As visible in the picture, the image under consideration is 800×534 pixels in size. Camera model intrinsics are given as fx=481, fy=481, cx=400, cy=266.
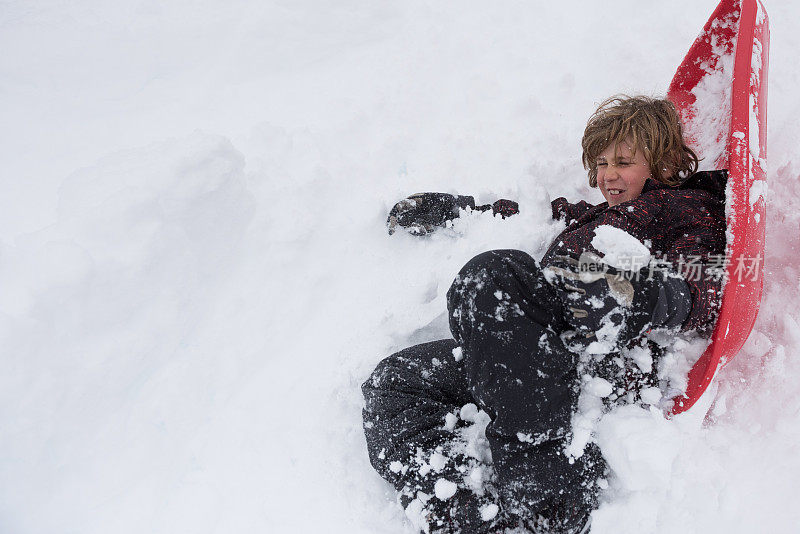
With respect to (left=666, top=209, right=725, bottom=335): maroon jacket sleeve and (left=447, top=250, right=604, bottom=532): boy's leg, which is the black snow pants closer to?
(left=447, top=250, right=604, bottom=532): boy's leg

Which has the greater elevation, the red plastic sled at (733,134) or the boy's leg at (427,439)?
the red plastic sled at (733,134)

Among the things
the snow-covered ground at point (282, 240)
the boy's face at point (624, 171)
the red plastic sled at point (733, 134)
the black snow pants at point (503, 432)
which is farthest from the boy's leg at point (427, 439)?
the boy's face at point (624, 171)

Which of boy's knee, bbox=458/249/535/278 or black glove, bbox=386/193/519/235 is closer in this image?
boy's knee, bbox=458/249/535/278

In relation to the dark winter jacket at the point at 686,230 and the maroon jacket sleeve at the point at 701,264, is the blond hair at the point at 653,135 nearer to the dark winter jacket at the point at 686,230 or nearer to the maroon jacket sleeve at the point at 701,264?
the dark winter jacket at the point at 686,230

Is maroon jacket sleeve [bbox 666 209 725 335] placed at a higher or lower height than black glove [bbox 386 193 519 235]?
lower

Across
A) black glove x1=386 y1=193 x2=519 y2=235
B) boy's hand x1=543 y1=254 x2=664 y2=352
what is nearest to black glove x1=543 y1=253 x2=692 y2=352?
boy's hand x1=543 y1=254 x2=664 y2=352

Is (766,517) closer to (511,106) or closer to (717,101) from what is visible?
(717,101)

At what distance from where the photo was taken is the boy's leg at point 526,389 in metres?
0.89

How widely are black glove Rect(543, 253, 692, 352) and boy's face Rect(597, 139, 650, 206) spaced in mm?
352

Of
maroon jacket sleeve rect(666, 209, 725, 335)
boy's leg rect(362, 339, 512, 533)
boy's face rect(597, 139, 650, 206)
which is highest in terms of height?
boy's face rect(597, 139, 650, 206)

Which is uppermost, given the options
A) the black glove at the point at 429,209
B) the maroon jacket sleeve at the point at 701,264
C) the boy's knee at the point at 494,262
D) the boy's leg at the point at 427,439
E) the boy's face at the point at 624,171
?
the boy's face at the point at 624,171

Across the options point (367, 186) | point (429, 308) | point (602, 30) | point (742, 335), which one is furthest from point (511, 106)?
point (742, 335)

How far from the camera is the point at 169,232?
4.25ft

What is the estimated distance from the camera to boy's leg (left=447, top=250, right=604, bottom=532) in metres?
0.89
